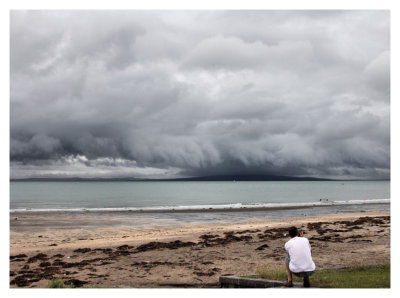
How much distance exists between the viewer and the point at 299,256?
355 inches

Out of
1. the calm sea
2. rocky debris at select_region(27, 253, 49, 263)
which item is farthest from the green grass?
the calm sea

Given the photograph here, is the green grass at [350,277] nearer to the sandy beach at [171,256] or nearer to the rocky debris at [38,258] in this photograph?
the sandy beach at [171,256]

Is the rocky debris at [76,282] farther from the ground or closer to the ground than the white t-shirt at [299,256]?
closer to the ground

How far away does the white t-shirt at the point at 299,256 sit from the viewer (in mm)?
8938

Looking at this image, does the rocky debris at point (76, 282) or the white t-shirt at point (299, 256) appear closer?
the white t-shirt at point (299, 256)

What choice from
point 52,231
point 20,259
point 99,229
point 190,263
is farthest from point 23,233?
point 190,263

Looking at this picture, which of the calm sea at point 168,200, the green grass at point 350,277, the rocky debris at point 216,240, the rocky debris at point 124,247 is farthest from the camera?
the calm sea at point 168,200

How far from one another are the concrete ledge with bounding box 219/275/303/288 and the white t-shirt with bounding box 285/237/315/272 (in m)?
0.57

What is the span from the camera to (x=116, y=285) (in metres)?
11.9

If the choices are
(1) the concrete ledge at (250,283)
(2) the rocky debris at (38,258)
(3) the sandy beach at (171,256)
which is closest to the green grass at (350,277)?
(1) the concrete ledge at (250,283)

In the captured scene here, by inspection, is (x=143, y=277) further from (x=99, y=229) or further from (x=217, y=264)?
(x=99, y=229)

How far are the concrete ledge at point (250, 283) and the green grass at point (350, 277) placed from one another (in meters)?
0.82
